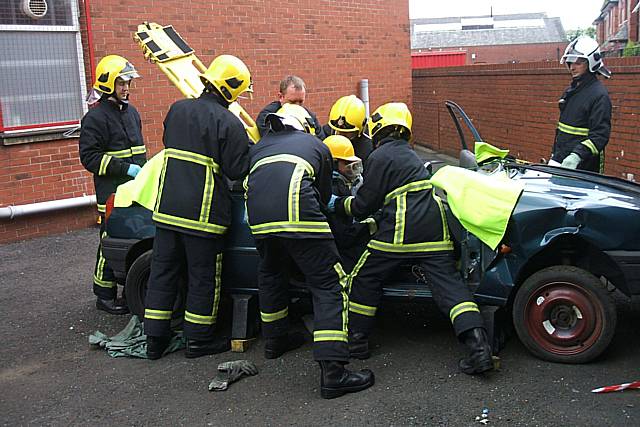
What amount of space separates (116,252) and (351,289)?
1904mm

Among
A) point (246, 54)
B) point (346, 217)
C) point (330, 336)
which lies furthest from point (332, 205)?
point (246, 54)

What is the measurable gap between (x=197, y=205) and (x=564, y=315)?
242cm

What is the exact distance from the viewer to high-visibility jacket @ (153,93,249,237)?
4.75 metres

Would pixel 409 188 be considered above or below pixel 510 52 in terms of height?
below

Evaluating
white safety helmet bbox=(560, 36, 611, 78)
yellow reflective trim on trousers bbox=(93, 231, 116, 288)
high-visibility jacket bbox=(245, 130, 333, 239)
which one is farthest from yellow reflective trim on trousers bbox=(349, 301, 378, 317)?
white safety helmet bbox=(560, 36, 611, 78)

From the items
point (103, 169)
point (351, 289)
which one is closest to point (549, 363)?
point (351, 289)

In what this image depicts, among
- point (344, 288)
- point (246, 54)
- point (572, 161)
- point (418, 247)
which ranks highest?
point (246, 54)

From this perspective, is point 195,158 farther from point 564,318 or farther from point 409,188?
point 564,318

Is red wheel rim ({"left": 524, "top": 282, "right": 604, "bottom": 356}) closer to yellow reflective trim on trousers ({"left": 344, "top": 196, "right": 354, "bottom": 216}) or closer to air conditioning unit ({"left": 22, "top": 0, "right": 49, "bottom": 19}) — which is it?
yellow reflective trim on trousers ({"left": 344, "top": 196, "right": 354, "bottom": 216})

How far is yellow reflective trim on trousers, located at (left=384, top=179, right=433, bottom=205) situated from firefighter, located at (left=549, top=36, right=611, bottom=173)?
1.82m

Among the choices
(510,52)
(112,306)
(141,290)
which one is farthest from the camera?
(510,52)

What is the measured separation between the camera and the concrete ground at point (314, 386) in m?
4.00

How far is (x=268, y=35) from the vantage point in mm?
11789

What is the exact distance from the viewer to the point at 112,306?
19.5ft
